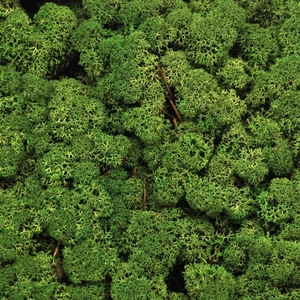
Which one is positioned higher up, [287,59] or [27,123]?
[287,59]

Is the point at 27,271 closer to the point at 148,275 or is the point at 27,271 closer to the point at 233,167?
the point at 148,275

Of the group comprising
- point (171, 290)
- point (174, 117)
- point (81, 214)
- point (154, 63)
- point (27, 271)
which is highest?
point (154, 63)

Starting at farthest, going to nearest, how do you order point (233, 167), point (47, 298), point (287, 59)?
point (287, 59)
point (233, 167)
point (47, 298)

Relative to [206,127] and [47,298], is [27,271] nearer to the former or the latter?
[47,298]

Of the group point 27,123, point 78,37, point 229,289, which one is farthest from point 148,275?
point 78,37

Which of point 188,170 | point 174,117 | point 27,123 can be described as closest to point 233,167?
point 188,170

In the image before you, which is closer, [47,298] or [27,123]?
[47,298]

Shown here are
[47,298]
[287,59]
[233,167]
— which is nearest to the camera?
[47,298]
